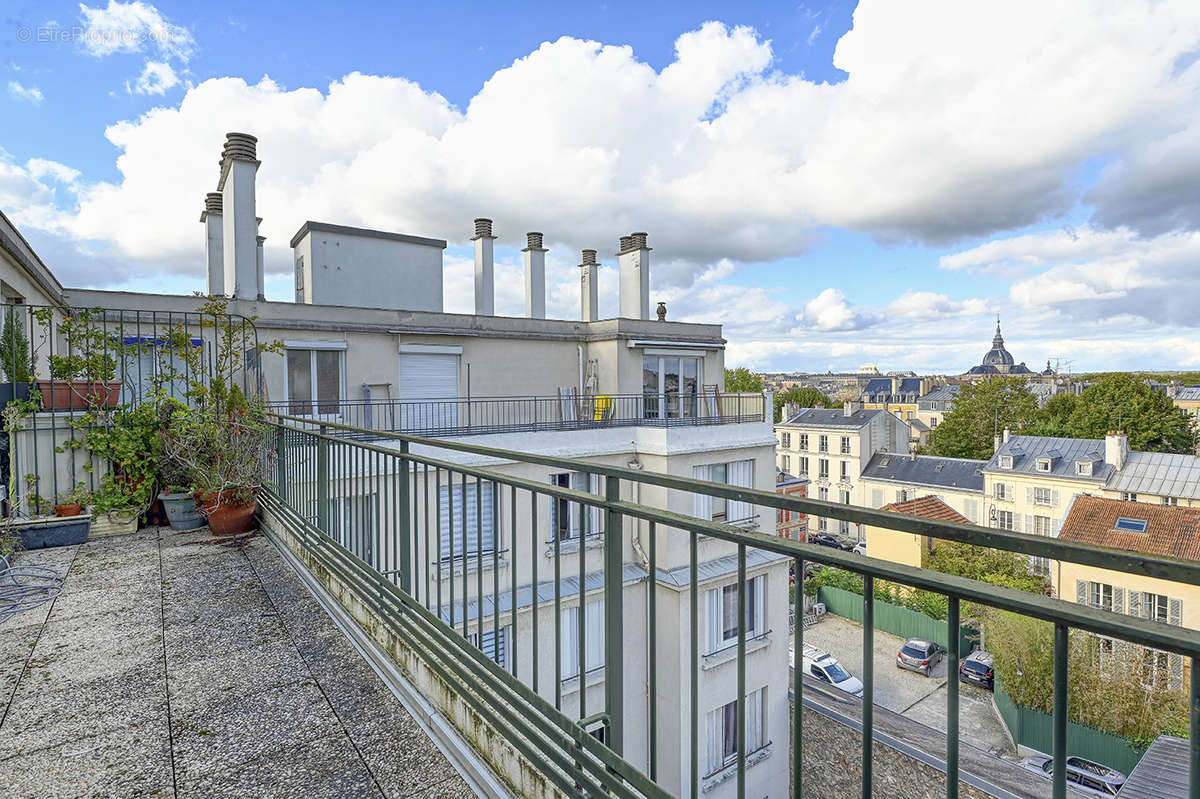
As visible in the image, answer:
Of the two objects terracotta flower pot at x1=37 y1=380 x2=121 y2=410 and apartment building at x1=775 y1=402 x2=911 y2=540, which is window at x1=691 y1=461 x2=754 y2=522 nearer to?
terracotta flower pot at x1=37 y1=380 x2=121 y2=410

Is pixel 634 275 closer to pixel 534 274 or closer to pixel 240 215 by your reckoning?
pixel 534 274

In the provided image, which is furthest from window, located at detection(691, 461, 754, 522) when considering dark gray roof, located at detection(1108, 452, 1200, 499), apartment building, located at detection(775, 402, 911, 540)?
dark gray roof, located at detection(1108, 452, 1200, 499)

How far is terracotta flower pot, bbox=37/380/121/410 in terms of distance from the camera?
5.86 m

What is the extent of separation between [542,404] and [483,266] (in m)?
4.69

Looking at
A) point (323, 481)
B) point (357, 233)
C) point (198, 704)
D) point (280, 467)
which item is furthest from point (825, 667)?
point (357, 233)

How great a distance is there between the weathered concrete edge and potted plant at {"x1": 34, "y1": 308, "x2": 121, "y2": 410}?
13.7 feet

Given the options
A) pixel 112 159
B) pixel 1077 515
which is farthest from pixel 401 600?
pixel 1077 515

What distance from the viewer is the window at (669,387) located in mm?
17438

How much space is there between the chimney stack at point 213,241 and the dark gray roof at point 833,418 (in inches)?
1399

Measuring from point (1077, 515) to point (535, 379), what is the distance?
19175 millimetres

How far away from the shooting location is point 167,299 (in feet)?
38.3

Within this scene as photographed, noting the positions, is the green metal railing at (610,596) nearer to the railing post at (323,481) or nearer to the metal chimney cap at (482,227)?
the railing post at (323,481)

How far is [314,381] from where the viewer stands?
43.2ft

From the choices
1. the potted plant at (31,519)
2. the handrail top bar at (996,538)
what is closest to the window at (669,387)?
the potted plant at (31,519)
